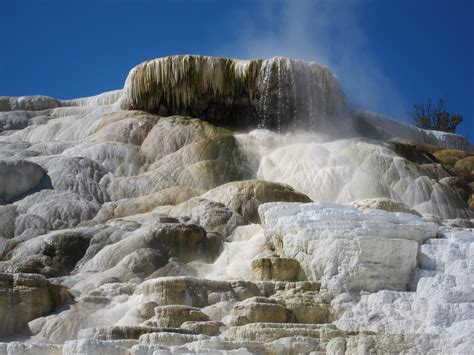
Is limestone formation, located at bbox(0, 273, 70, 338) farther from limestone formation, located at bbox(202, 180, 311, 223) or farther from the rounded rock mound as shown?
the rounded rock mound

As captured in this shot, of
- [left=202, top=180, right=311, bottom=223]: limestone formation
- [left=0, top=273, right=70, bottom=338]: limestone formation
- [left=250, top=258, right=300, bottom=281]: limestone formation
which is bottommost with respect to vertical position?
[left=0, top=273, right=70, bottom=338]: limestone formation

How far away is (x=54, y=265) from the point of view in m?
19.3

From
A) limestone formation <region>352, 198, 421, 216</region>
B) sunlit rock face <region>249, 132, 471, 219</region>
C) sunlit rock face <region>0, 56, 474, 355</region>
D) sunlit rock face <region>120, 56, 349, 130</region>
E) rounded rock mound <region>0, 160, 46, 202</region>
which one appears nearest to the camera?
sunlit rock face <region>0, 56, 474, 355</region>

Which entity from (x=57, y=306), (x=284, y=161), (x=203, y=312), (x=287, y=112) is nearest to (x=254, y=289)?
(x=203, y=312)

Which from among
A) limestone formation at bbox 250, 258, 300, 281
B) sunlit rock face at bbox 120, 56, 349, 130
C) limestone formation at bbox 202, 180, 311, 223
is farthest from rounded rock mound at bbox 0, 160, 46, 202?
limestone formation at bbox 250, 258, 300, 281

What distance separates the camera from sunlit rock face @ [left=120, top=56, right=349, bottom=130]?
28719 millimetres

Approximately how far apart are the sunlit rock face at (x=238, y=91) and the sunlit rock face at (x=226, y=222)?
38 mm

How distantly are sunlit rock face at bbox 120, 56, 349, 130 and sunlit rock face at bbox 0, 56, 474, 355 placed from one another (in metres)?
0.04

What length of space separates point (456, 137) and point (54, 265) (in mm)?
18506

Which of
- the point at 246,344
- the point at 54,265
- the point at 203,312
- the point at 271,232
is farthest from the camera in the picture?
the point at 54,265

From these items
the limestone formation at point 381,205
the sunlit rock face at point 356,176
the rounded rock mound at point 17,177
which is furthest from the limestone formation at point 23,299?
the sunlit rock face at point 356,176

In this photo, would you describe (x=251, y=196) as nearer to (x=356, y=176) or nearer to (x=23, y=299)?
(x=356, y=176)

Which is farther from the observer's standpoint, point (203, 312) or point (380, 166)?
point (380, 166)

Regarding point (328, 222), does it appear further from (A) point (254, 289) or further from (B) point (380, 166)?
(B) point (380, 166)
